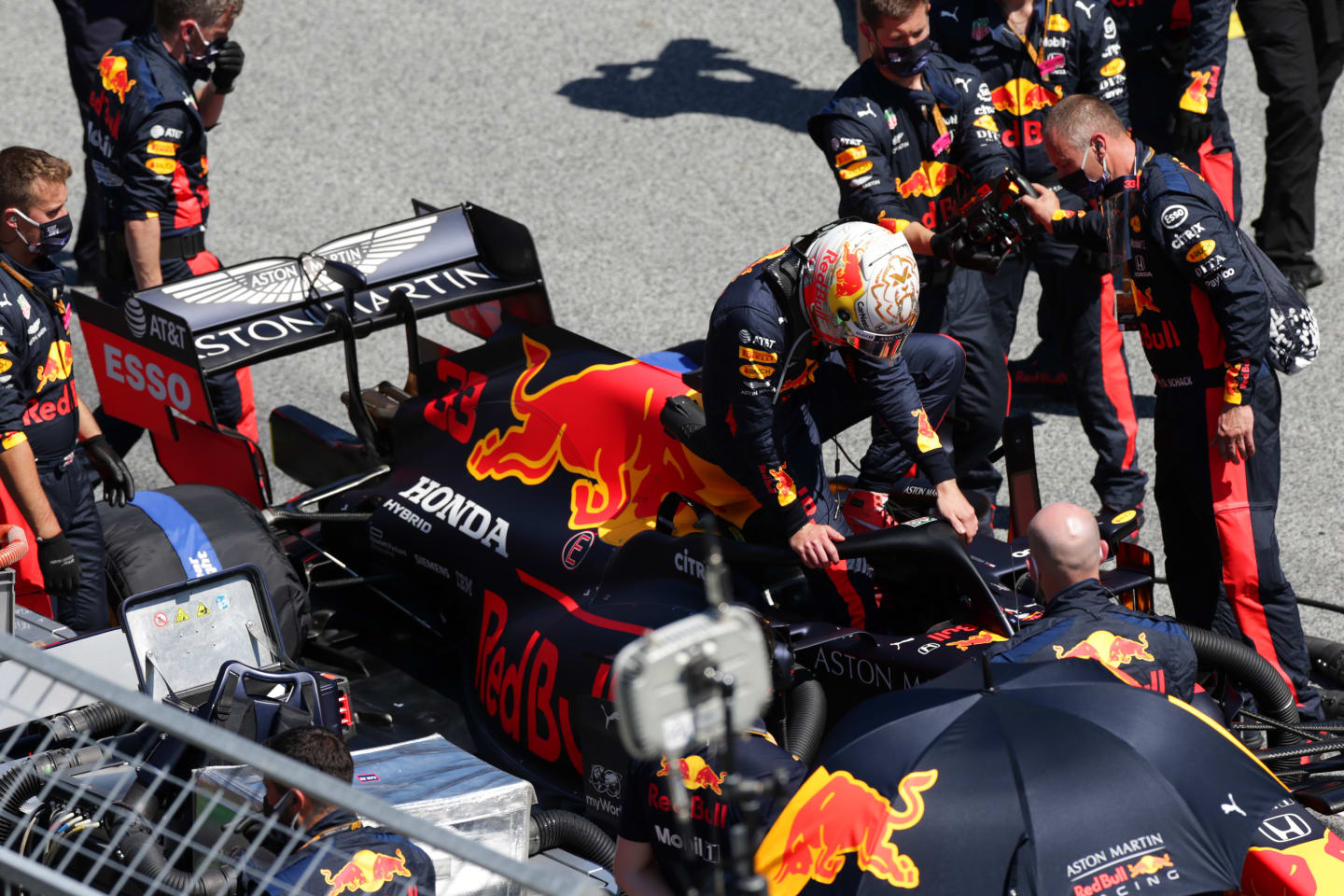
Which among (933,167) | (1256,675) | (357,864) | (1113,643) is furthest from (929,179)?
(357,864)

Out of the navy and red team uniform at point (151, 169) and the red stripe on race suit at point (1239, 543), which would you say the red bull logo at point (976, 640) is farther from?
the navy and red team uniform at point (151, 169)

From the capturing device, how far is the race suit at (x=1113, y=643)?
361 centimetres

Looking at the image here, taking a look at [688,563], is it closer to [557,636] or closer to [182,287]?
[557,636]

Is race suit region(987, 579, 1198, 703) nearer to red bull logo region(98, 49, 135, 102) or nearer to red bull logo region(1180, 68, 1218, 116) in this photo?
red bull logo region(1180, 68, 1218, 116)

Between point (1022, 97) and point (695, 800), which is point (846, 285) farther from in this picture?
point (1022, 97)

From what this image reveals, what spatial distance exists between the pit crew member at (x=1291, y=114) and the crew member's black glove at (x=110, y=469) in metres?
5.30

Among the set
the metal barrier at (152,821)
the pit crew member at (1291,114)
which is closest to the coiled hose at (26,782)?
the metal barrier at (152,821)

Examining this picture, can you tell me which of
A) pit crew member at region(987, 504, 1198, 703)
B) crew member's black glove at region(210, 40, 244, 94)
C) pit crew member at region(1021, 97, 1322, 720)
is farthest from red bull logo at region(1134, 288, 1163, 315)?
crew member's black glove at region(210, 40, 244, 94)

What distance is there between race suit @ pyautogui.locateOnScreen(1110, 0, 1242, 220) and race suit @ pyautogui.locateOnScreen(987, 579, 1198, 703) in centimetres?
358

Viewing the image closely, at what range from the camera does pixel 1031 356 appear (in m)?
7.34

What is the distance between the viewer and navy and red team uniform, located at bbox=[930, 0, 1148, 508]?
6145 millimetres

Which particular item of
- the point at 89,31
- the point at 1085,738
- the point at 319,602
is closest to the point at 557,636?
the point at 319,602

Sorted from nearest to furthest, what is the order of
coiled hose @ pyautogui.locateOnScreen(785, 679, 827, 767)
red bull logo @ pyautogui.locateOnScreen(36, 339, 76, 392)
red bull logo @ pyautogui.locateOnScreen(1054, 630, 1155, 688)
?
red bull logo @ pyautogui.locateOnScreen(1054, 630, 1155, 688)
coiled hose @ pyautogui.locateOnScreen(785, 679, 827, 767)
red bull logo @ pyautogui.locateOnScreen(36, 339, 76, 392)

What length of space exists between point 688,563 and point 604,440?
680mm
